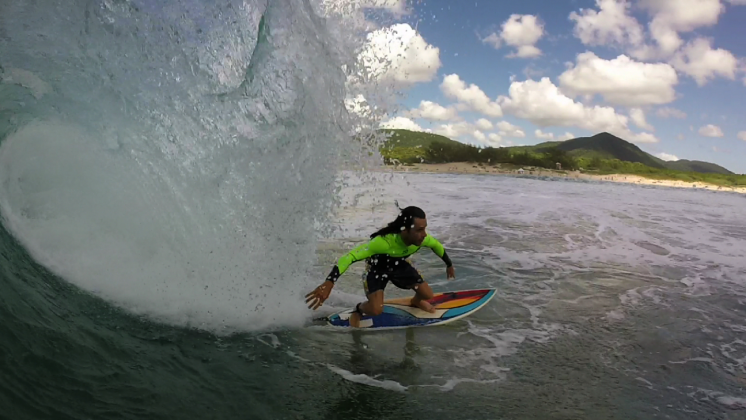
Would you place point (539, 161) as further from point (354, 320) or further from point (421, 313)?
Answer: point (354, 320)

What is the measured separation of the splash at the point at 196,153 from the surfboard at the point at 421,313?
2.79 feet

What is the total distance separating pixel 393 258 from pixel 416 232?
70 centimetres

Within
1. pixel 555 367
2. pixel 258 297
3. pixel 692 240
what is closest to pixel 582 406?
pixel 555 367

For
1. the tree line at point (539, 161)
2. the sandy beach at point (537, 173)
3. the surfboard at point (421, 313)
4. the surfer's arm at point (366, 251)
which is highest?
the tree line at point (539, 161)

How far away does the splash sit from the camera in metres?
6.33

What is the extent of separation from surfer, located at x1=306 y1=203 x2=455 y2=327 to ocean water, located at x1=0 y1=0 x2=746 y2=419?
467 millimetres

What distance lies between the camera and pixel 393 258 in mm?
6488

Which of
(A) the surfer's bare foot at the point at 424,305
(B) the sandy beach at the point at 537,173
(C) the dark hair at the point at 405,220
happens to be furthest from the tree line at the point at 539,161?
(C) the dark hair at the point at 405,220

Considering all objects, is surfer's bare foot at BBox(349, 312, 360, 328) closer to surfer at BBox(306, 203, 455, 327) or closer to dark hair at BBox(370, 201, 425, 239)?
surfer at BBox(306, 203, 455, 327)

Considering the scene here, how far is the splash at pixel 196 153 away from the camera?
20.8 ft

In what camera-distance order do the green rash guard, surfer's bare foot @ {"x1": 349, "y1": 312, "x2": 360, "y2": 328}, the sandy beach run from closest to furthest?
the green rash guard < surfer's bare foot @ {"x1": 349, "y1": 312, "x2": 360, "y2": 328} < the sandy beach

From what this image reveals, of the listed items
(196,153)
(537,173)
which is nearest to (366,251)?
(196,153)

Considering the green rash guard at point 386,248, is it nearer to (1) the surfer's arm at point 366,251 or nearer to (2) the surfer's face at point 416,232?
(1) the surfer's arm at point 366,251

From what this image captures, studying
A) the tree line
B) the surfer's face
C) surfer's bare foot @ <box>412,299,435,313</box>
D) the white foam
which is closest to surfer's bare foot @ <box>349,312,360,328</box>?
surfer's bare foot @ <box>412,299,435,313</box>
